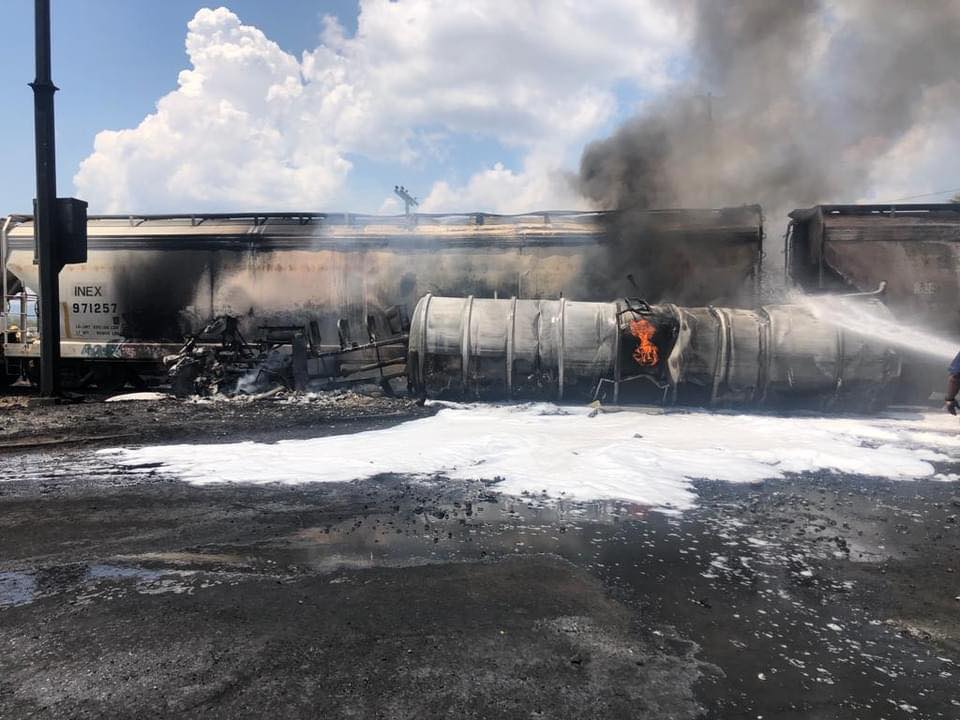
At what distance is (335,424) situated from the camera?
27.3ft

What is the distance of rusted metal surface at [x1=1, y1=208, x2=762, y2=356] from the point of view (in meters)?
11.4

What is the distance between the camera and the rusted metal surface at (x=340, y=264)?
11.4 metres

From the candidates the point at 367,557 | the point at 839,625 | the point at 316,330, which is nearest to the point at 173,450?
the point at 367,557

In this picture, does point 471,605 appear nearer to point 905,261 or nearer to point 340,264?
point 340,264

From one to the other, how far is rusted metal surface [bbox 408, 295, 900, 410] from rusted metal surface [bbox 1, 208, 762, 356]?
6.61 ft

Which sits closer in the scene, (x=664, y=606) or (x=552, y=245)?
(x=664, y=606)

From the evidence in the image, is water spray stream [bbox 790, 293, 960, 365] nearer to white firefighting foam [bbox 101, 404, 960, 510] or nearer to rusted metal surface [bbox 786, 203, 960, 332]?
rusted metal surface [bbox 786, 203, 960, 332]

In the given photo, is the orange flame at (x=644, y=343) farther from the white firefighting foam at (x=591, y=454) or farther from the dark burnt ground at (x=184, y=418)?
the dark burnt ground at (x=184, y=418)

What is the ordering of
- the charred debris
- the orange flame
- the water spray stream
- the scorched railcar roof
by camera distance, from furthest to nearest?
the scorched railcar roof, the charred debris, the orange flame, the water spray stream

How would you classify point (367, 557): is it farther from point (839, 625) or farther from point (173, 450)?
point (173, 450)

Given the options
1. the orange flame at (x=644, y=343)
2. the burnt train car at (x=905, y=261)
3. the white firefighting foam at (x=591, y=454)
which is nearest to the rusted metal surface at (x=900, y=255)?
the burnt train car at (x=905, y=261)

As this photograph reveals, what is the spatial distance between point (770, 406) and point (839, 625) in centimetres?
673

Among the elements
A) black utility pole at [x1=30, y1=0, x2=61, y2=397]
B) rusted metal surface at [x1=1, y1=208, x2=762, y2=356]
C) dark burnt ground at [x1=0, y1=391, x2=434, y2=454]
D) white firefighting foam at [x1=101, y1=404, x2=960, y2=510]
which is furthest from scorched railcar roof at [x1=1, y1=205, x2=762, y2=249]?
white firefighting foam at [x1=101, y1=404, x2=960, y2=510]

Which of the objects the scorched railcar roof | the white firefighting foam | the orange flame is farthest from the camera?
the scorched railcar roof
